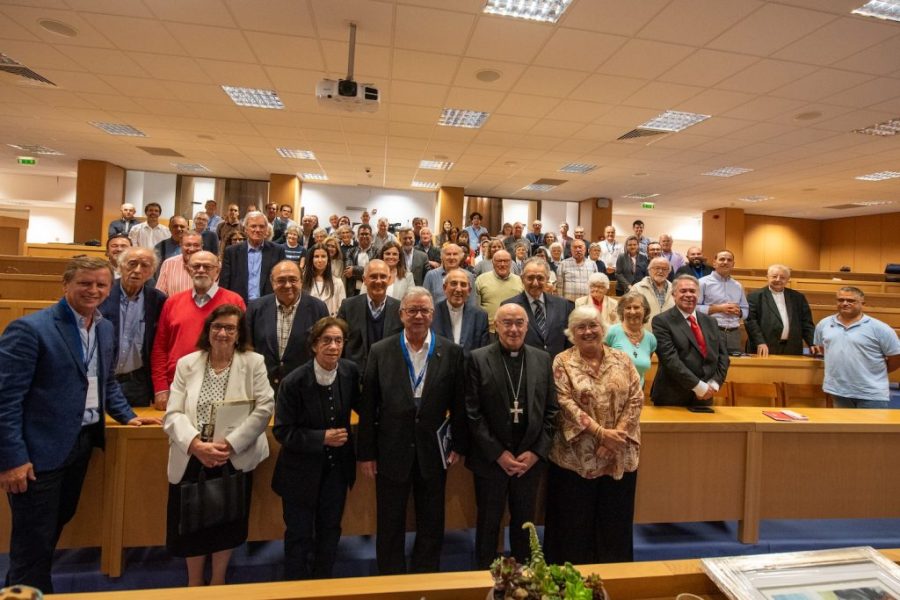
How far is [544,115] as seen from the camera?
607 cm

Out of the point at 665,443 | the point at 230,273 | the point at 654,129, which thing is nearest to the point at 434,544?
the point at 665,443

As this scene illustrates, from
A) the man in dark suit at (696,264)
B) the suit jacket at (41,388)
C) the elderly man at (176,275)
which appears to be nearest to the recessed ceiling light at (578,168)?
the man in dark suit at (696,264)

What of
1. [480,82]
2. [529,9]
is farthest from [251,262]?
[480,82]

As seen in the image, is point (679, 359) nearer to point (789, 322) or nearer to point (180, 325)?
point (789, 322)

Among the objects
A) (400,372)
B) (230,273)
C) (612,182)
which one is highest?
(612,182)

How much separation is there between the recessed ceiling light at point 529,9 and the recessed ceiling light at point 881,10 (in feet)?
6.98

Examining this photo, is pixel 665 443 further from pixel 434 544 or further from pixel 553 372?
pixel 434 544

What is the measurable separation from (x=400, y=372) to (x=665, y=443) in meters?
1.47

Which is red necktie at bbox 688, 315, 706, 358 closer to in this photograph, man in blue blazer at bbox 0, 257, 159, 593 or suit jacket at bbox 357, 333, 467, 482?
suit jacket at bbox 357, 333, 467, 482

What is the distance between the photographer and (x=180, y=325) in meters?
2.39

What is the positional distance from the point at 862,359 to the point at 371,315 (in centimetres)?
364

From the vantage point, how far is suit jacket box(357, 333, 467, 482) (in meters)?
2.05

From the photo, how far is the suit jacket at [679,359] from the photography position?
9.22ft

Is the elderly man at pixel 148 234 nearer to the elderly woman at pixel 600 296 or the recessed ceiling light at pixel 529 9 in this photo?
the recessed ceiling light at pixel 529 9
